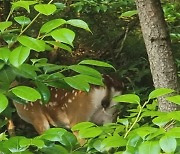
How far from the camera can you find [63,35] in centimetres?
140

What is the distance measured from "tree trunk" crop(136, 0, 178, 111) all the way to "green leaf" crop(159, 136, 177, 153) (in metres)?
1.12

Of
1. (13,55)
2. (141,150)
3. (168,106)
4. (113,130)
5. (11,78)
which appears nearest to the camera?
(141,150)

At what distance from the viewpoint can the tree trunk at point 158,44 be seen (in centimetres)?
234

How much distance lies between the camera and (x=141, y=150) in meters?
1.29

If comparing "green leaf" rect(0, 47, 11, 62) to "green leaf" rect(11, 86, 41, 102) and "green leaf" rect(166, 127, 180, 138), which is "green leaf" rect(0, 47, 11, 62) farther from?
"green leaf" rect(166, 127, 180, 138)

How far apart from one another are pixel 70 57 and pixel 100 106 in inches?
76.0

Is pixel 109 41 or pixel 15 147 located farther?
pixel 109 41

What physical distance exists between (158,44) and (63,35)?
41.2 inches

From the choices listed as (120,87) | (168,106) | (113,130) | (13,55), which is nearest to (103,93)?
(120,87)

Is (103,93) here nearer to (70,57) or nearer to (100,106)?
(100,106)

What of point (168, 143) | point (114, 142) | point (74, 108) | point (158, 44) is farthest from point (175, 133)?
point (74, 108)

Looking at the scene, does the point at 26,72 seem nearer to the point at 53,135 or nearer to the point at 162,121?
the point at 53,135

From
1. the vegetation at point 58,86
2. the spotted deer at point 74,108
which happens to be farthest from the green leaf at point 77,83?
the spotted deer at point 74,108

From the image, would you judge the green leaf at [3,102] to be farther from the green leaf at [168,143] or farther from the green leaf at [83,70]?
the green leaf at [168,143]
